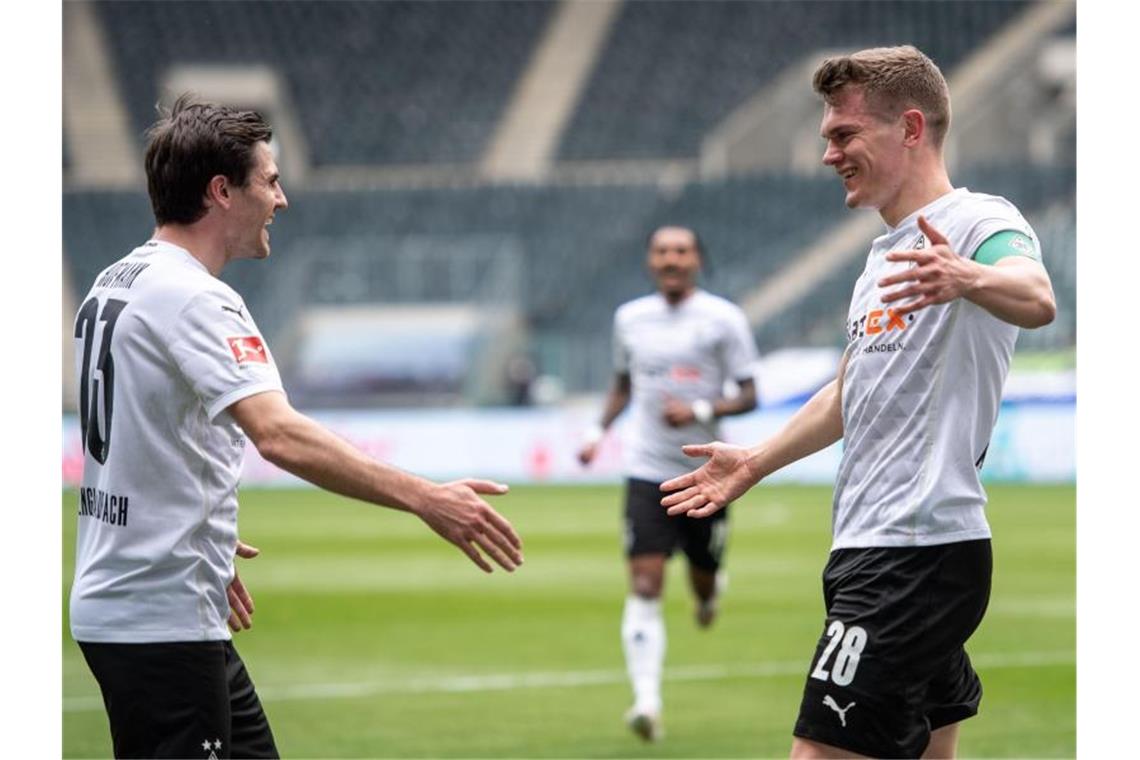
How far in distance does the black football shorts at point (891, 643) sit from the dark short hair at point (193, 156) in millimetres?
1878

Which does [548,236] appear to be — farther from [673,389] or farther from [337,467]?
[337,467]

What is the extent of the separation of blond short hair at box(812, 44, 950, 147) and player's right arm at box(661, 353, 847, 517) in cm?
73

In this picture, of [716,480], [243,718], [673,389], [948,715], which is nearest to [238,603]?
[243,718]

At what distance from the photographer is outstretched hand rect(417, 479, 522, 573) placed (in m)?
3.82

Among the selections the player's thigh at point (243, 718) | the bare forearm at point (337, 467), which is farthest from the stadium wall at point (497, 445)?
the bare forearm at point (337, 467)

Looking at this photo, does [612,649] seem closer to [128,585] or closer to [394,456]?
[128,585]

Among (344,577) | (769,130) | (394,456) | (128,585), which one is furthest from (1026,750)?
(769,130)

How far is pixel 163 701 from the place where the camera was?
394 centimetres

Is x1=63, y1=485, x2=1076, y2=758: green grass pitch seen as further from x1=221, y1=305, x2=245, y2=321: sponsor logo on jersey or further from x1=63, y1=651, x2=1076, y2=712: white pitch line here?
x1=221, y1=305, x2=245, y2=321: sponsor logo on jersey

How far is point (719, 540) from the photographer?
969 centimetres

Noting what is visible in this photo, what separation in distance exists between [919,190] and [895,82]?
0.95 ft

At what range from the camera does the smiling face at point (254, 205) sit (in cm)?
419

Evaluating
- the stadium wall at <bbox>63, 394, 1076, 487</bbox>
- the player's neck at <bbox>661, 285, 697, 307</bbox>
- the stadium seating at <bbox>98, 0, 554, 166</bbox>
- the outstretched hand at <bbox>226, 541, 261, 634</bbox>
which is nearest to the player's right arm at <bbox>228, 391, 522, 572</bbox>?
the outstretched hand at <bbox>226, 541, 261, 634</bbox>

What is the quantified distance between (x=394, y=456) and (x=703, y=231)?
30.2ft
